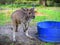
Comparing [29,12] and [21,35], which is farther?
[21,35]

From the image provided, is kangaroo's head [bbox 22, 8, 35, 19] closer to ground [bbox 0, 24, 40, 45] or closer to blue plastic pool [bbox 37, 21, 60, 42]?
blue plastic pool [bbox 37, 21, 60, 42]

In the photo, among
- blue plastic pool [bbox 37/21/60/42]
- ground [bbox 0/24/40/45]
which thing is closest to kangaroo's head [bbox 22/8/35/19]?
blue plastic pool [bbox 37/21/60/42]

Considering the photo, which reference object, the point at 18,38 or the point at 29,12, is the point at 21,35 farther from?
the point at 29,12

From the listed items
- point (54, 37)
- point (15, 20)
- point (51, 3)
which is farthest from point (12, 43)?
point (51, 3)

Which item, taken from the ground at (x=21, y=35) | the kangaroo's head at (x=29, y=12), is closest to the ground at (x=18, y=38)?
the ground at (x=21, y=35)

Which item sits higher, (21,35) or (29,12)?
(29,12)

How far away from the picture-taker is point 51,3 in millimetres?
7156

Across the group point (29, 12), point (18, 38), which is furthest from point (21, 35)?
point (29, 12)

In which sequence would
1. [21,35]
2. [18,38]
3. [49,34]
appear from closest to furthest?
[49,34] < [18,38] < [21,35]

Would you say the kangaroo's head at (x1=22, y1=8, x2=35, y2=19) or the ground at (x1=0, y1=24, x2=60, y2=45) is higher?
the kangaroo's head at (x1=22, y1=8, x2=35, y2=19)

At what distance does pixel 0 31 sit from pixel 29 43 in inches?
34.6

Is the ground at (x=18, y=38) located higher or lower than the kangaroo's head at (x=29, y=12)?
lower

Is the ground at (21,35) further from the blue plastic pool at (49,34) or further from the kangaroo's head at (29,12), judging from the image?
the kangaroo's head at (29,12)

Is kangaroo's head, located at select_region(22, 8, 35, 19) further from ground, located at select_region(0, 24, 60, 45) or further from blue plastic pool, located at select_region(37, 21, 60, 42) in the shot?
ground, located at select_region(0, 24, 60, 45)
